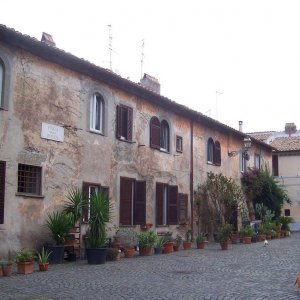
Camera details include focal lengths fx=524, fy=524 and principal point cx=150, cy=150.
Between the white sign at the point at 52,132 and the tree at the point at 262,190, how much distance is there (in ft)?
52.4

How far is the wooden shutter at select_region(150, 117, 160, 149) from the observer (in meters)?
20.2

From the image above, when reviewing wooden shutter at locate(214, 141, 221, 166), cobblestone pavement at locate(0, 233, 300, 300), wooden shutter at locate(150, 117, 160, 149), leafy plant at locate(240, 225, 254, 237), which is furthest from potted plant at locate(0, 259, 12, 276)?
wooden shutter at locate(214, 141, 221, 166)

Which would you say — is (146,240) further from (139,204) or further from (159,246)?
(139,204)

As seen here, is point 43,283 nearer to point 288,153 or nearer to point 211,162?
point 211,162

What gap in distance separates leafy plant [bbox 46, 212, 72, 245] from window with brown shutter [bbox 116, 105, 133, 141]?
4721mm

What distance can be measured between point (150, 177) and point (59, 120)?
18.3 feet

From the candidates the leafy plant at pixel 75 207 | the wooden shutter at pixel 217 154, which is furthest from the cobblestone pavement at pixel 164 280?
the wooden shutter at pixel 217 154

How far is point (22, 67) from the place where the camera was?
1427 centimetres

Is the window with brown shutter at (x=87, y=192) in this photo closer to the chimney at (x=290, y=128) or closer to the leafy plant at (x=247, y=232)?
the leafy plant at (x=247, y=232)

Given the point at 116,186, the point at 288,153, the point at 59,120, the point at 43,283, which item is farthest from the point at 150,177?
the point at 288,153

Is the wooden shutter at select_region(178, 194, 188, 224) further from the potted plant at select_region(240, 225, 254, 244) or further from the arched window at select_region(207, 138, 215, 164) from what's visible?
the arched window at select_region(207, 138, 215, 164)

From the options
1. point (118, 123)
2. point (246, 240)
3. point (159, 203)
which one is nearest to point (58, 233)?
point (118, 123)

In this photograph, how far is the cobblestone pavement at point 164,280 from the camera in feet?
29.7

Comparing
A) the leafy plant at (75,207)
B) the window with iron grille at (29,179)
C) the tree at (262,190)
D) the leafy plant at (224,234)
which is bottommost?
the leafy plant at (224,234)
